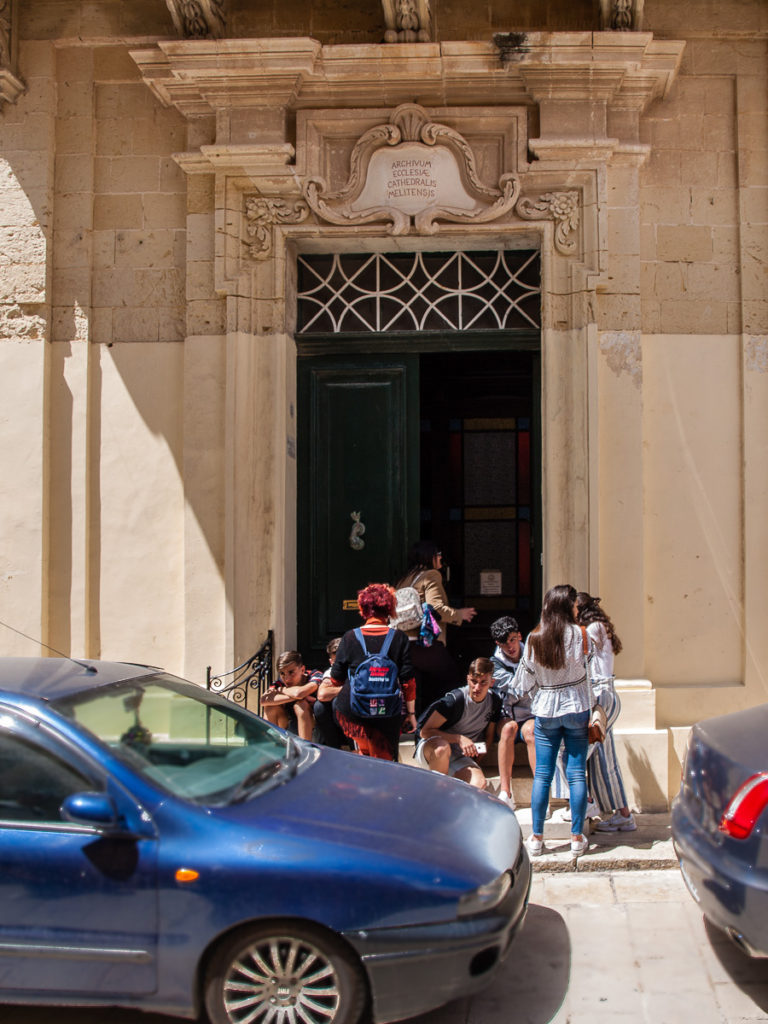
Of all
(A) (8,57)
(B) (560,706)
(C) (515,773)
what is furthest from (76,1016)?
(A) (8,57)

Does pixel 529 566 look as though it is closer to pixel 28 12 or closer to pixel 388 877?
pixel 388 877

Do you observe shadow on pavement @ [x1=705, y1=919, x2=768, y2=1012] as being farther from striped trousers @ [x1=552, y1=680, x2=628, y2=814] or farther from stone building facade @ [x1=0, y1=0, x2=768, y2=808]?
stone building facade @ [x1=0, y1=0, x2=768, y2=808]

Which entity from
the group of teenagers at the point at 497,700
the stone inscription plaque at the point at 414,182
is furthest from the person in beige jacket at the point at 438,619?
the stone inscription plaque at the point at 414,182

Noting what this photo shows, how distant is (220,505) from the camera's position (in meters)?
7.06

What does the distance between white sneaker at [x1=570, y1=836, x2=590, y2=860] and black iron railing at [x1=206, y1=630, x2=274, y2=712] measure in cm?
251

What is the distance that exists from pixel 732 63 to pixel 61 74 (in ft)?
17.1

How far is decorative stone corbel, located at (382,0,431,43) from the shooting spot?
6824 millimetres

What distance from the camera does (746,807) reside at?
3705 mm

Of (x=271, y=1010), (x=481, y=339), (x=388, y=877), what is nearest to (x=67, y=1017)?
(x=271, y=1010)

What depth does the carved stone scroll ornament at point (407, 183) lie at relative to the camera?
23.1 feet

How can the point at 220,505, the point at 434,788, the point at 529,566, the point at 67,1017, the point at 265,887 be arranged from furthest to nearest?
the point at 529,566 < the point at 220,505 < the point at 434,788 < the point at 67,1017 < the point at 265,887

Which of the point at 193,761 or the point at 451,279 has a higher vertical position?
the point at 451,279

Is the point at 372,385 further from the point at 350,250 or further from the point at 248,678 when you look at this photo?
the point at 248,678

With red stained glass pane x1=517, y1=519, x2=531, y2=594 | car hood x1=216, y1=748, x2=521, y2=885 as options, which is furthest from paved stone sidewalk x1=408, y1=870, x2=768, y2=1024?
red stained glass pane x1=517, y1=519, x2=531, y2=594
